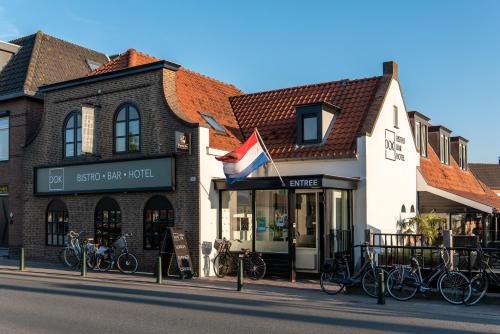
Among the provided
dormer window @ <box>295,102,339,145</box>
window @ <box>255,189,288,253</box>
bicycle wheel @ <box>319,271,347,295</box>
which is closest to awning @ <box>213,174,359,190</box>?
window @ <box>255,189,288,253</box>

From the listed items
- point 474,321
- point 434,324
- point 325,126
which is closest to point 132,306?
point 434,324

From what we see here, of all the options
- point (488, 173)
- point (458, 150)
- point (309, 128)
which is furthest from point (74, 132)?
point (488, 173)

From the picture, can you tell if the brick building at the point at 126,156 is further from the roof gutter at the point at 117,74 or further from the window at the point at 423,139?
the window at the point at 423,139

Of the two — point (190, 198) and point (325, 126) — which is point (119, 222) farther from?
point (325, 126)

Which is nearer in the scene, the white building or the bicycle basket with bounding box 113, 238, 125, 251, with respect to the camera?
the white building

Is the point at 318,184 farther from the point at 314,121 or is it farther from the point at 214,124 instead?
the point at 214,124

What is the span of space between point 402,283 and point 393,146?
807 cm

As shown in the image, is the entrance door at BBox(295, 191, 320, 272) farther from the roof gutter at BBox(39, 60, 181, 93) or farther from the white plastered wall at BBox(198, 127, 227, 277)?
the roof gutter at BBox(39, 60, 181, 93)

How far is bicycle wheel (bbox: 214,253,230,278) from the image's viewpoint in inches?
662

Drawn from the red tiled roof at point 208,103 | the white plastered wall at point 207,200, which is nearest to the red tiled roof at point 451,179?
the red tiled roof at point 208,103

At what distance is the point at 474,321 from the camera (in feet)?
32.7

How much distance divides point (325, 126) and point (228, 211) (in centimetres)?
438

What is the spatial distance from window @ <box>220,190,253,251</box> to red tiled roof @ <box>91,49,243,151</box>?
1.68m

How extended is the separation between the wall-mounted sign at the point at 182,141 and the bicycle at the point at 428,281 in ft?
23.8
